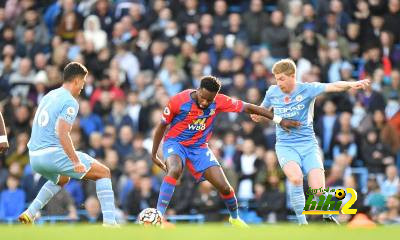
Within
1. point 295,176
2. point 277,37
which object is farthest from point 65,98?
point 277,37

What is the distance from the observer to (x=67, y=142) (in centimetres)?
1286

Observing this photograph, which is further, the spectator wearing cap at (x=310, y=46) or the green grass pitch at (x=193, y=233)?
the spectator wearing cap at (x=310, y=46)

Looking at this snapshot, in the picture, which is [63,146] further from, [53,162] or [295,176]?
[295,176]

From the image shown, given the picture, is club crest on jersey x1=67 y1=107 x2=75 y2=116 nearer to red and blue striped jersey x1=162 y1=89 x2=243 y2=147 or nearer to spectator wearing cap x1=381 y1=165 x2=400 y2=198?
red and blue striped jersey x1=162 y1=89 x2=243 y2=147

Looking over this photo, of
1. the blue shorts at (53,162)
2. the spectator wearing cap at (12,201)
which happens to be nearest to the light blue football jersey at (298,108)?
the blue shorts at (53,162)

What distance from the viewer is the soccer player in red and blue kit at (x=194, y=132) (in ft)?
45.7

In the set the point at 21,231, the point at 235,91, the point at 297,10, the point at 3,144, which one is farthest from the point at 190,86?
the point at 21,231

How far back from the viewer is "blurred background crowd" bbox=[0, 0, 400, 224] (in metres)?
18.4

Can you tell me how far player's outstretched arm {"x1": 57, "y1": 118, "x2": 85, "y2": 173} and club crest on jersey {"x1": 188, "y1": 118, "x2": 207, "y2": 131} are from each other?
1790 millimetres

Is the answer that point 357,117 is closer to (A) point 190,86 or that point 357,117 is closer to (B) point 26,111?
(A) point 190,86

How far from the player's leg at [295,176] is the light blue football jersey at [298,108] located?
0.21 metres

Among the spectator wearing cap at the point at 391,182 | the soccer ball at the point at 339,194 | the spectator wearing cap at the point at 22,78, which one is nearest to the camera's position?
the soccer ball at the point at 339,194

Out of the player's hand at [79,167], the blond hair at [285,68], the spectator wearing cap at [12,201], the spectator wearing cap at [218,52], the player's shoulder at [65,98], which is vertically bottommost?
the spectator wearing cap at [12,201]

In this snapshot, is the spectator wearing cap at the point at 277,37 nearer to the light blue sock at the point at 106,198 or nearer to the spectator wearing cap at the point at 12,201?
the spectator wearing cap at the point at 12,201
